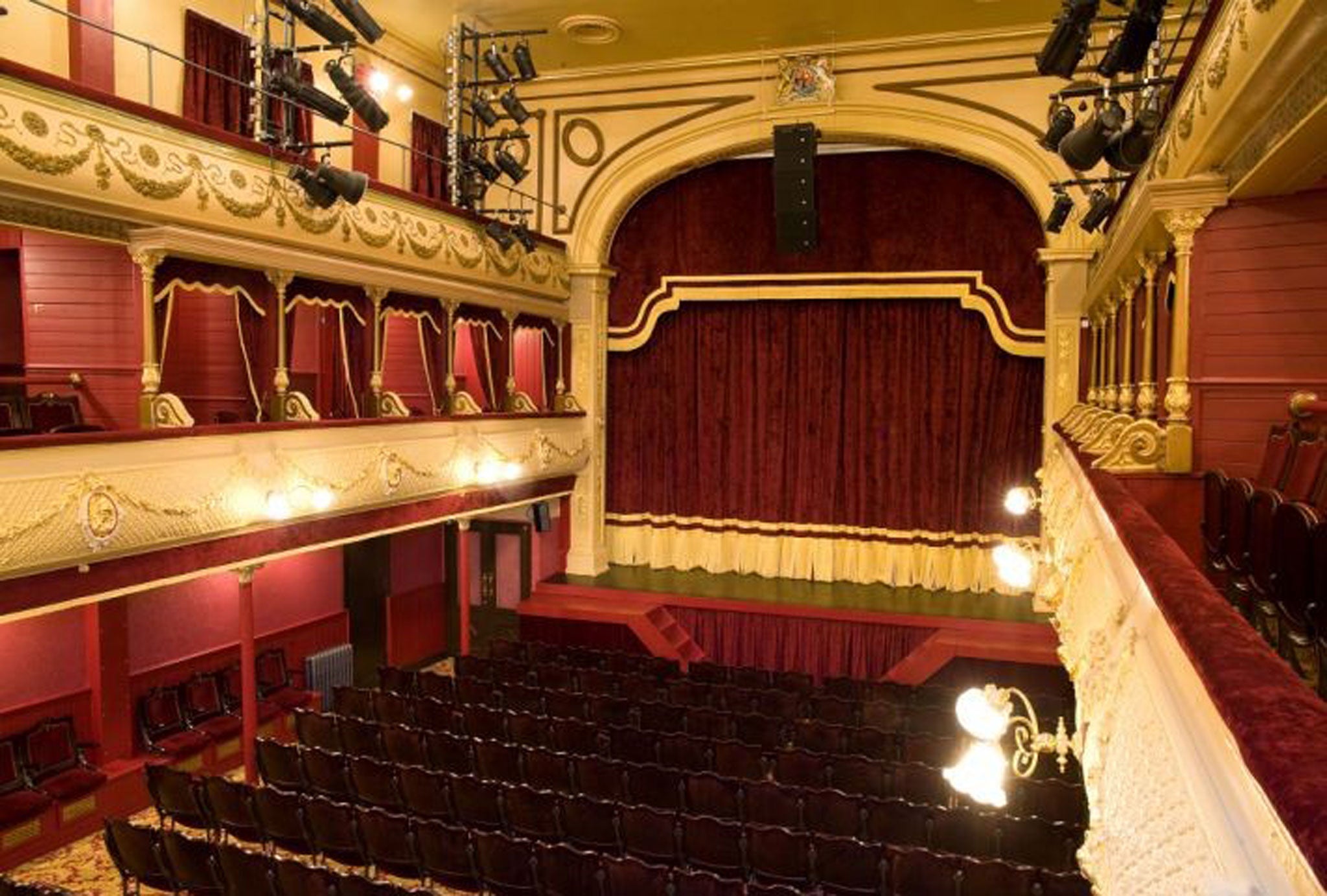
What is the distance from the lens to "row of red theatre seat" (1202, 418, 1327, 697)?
2.60 m

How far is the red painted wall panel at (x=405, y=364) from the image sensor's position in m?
13.8

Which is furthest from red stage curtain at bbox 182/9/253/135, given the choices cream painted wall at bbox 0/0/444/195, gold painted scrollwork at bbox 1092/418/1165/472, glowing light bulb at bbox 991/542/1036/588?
gold painted scrollwork at bbox 1092/418/1165/472

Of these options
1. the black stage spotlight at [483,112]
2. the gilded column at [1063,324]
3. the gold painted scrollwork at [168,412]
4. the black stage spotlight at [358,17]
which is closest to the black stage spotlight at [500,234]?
the black stage spotlight at [483,112]

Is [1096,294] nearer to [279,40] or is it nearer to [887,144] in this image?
[887,144]

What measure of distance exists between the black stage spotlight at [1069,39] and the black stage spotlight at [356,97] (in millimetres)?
5295

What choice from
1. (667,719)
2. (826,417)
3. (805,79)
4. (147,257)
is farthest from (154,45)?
(826,417)

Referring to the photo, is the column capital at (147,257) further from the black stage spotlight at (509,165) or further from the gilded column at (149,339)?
the black stage spotlight at (509,165)

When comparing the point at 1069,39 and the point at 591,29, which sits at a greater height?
the point at 591,29

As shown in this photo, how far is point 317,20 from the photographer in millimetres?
7395

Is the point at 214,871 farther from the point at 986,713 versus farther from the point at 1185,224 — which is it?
the point at 1185,224

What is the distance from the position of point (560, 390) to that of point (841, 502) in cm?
427

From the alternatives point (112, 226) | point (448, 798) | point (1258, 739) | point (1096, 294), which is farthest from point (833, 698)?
point (1258, 739)

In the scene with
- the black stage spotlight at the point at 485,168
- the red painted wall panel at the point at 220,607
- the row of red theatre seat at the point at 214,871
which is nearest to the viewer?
the row of red theatre seat at the point at 214,871

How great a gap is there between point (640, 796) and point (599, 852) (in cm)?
66
